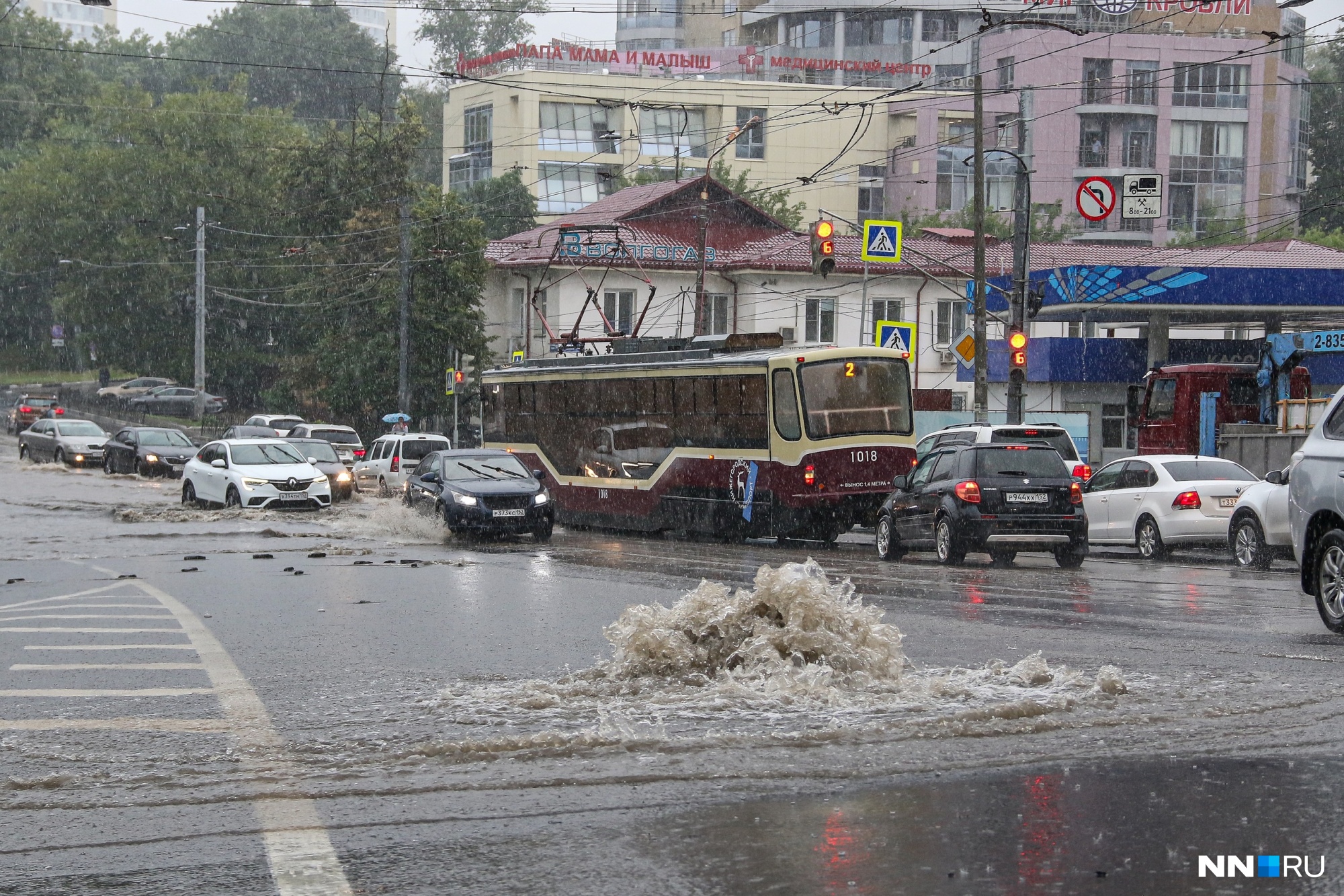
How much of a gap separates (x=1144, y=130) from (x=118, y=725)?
8083 centimetres

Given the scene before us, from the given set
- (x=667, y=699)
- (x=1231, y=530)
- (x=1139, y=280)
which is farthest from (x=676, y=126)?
(x=667, y=699)

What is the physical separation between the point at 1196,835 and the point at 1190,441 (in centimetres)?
3000

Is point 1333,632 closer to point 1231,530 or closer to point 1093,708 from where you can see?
point 1093,708

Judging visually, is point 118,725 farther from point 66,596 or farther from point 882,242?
point 882,242

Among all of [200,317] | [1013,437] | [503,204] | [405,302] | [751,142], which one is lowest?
[1013,437]

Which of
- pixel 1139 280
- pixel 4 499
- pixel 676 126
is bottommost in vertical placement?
pixel 4 499

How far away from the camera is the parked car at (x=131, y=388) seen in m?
78.9

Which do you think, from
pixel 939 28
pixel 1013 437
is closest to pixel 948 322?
pixel 1013 437

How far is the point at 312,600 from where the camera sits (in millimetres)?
15000

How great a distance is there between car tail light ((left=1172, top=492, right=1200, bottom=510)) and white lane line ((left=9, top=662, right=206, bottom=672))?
51.7 feet

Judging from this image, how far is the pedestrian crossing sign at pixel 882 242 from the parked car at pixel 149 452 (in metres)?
20.8

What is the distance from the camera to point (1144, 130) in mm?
82312

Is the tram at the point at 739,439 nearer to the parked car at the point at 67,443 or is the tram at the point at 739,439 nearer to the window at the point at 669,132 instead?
the parked car at the point at 67,443

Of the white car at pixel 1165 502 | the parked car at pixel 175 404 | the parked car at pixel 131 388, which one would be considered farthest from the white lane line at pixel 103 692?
the parked car at pixel 131 388
